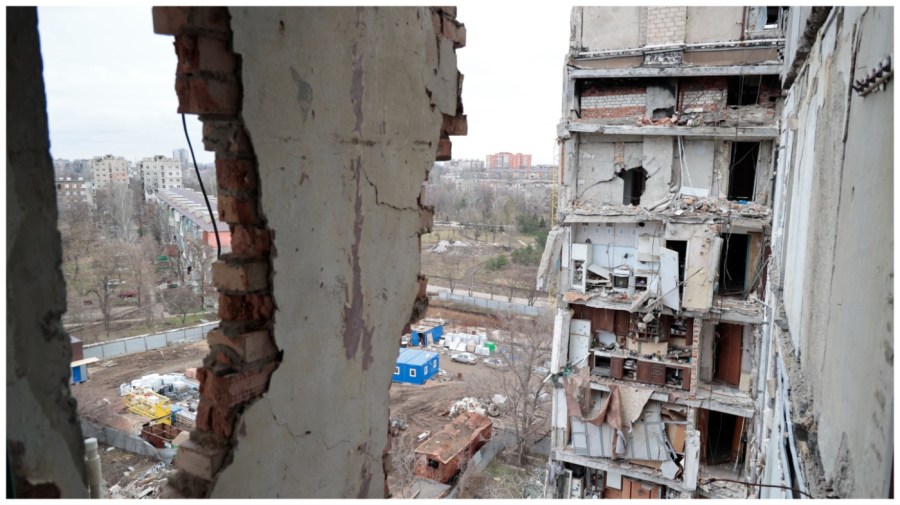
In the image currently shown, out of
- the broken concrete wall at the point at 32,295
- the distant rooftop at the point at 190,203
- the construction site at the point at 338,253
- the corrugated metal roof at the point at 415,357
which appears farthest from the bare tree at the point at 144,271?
the broken concrete wall at the point at 32,295

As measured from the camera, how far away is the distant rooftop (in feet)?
43.8

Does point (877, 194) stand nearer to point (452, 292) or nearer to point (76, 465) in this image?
point (76, 465)

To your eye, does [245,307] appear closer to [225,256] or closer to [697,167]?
[225,256]

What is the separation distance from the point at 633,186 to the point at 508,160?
204 ft

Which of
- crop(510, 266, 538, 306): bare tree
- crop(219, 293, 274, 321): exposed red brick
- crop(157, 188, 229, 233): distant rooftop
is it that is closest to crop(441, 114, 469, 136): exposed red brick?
crop(219, 293, 274, 321): exposed red brick

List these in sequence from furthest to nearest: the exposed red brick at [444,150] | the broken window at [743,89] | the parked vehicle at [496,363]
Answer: the parked vehicle at [496,363]
the broken window at [743,89]
the exposed red brick at [444,150]

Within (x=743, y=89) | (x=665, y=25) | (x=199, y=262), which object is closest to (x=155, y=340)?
(x=199, y=262)

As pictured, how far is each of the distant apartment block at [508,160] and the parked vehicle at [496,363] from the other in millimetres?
50585

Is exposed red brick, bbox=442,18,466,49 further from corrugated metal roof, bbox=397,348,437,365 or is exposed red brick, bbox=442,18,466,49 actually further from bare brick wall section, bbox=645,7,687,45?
corrugated metal roof, bbox=397,348,437,365

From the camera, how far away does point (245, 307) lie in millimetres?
2287

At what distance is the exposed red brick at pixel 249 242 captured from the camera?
87.1 inches

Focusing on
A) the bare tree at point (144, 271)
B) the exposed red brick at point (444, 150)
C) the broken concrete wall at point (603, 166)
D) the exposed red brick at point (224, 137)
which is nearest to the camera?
the exposed red brick at point (224, 137)

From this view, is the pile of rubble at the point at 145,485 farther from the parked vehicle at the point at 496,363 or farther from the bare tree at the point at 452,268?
the bare tree at the point at 452,268

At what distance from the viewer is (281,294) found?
229 cm
